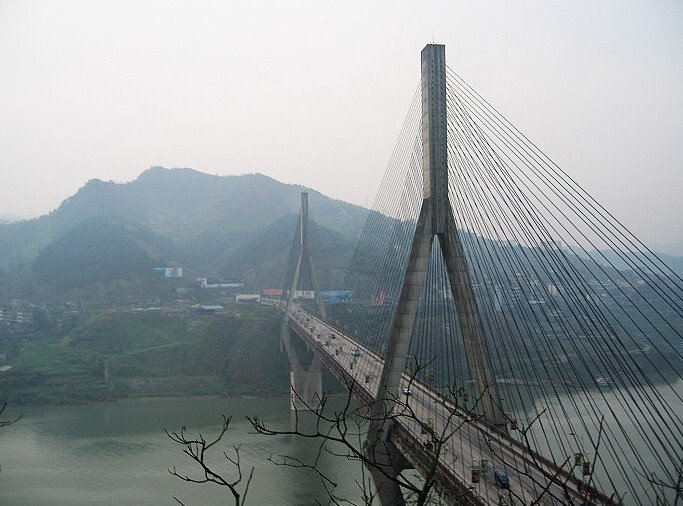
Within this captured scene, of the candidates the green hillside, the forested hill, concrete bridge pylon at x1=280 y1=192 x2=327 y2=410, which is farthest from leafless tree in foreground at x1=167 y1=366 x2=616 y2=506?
the forested hill

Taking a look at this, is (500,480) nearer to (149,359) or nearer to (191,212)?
(149,359)

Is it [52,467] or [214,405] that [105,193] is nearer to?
[214,405]

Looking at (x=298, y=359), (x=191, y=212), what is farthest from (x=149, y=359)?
(x=191, y=212)

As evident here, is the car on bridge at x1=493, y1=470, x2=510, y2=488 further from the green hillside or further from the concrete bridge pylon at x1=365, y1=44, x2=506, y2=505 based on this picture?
the green hillside

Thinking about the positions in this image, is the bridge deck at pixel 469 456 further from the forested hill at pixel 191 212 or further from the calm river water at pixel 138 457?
the forested hill at pixel 191 212

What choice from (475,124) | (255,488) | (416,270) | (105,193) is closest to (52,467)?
(255,488)

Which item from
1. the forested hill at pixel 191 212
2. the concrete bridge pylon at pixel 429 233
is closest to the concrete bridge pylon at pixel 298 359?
the concrete bridge pylon at pixel 429 233
